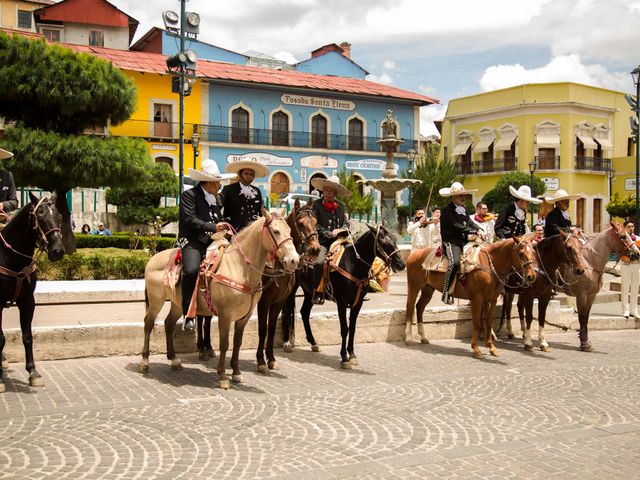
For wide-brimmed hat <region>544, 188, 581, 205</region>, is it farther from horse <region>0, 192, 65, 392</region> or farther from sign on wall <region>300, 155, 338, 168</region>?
sign on wall <region>300, 155, 338, 168</region>

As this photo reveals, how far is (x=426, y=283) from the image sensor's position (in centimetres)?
1040

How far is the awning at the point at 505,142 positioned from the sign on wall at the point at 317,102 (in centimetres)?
1123

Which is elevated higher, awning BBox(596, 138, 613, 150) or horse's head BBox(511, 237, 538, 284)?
awning BBox(596, 138, 613, 150)

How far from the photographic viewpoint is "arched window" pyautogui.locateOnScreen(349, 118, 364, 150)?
1762 inches

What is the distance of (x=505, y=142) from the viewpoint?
4706 centimetres

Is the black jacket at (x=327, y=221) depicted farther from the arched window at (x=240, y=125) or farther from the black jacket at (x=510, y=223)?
the arched window at (x=240, y=125)

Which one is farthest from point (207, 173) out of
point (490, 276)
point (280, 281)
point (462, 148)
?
point (462, 148)

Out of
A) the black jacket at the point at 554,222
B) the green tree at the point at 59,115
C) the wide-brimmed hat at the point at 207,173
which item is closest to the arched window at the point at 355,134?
the green tree at the point at 59,115

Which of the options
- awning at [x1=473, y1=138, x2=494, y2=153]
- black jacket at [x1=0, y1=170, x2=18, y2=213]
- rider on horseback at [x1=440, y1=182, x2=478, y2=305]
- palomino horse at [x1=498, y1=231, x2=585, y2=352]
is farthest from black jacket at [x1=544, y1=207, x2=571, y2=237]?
awning at [x1=473, y1=138, x2=494, y2=153]

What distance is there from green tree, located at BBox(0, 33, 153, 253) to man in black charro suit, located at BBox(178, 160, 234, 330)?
8.68 meters

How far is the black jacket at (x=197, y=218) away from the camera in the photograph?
750 centimetres

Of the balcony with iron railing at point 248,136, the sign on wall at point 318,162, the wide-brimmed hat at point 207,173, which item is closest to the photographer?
the wide-brimmed hat at point 207,173

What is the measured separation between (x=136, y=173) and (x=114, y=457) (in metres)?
12.2

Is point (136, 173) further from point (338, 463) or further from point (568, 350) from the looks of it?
point (338, 463)
